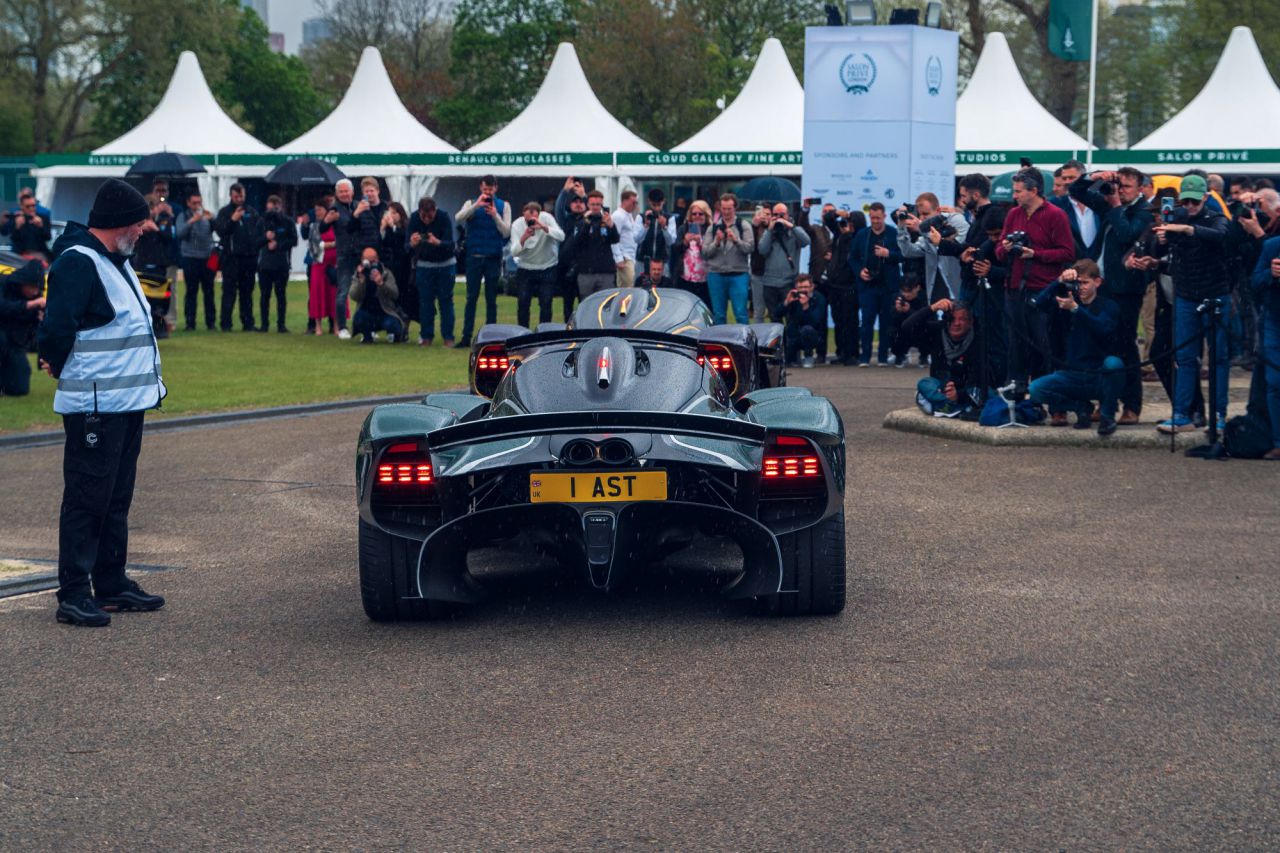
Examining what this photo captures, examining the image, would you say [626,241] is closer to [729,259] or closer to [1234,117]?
[729,259]

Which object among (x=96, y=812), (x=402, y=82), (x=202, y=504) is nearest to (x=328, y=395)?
(x=202, y=504)

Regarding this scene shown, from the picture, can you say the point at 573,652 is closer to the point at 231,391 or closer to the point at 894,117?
the point at 231,391

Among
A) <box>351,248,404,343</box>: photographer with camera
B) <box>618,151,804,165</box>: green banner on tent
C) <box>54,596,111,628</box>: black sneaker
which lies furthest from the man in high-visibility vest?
<box>618,151,804,165</box>: green banner on tent

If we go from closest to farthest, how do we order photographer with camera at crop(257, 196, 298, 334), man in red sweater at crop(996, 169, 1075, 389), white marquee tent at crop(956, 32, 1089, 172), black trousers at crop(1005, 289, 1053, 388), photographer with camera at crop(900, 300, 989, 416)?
man in red sweater at crop(996, 169, 1075, 389) < black trousers at crop(1005, 289, 1053, 388) < photographer with camera at crop(900, 300, 989, 416) < photographer with camera at crop(257, 196, 298, 334) < white marquee tent at crop(956, 32, 1089, 172)

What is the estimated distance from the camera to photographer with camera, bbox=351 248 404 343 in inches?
858

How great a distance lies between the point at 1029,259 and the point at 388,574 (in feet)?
25.1

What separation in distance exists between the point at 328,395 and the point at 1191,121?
76.7 ft

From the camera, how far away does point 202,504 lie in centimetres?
1072

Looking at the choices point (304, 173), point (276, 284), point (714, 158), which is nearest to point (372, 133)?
point (714, 158)

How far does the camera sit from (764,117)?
35.9 metres

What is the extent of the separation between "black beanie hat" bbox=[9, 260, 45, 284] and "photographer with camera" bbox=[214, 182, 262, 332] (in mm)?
8122

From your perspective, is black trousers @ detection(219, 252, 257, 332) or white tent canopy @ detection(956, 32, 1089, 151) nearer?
black trousers @ detection(219, 252, 257, 332)

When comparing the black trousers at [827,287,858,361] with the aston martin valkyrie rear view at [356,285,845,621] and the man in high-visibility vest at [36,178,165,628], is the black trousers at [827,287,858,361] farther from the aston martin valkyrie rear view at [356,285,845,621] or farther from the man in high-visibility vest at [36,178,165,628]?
the man in high-visibility vest at [36,178,165,628]

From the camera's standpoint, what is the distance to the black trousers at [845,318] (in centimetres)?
1994
